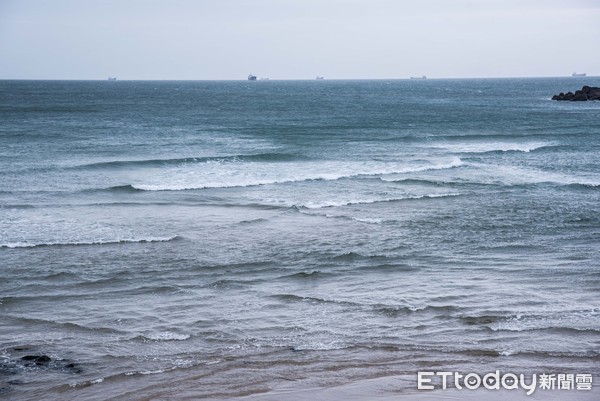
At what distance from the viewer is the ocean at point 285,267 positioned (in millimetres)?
13117

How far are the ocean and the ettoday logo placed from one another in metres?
0.31

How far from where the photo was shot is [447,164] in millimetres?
39062

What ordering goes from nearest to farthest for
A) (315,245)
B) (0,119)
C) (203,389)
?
(203,389), (315,245), (0,119)

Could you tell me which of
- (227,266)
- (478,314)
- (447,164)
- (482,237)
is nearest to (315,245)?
(227,266)

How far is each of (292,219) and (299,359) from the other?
42.6 feet

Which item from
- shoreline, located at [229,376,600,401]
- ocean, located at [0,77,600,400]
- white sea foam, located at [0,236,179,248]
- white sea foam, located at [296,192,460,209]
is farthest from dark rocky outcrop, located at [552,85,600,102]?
shoreline, located at [229,376,600,401]

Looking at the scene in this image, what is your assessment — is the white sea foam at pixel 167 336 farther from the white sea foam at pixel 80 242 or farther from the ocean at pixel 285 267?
the white sea foam at pixel 80 242

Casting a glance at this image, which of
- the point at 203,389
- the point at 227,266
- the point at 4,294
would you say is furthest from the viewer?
the point at 227,266

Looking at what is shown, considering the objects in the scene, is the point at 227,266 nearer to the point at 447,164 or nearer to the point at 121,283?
the point at 121,283

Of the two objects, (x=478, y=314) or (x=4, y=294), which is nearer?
(x=478, y=314)

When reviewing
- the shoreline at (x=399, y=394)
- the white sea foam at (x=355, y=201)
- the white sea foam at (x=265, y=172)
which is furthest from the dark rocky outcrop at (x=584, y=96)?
the shoreline at (x=399, y=394)

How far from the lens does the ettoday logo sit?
11688 mm

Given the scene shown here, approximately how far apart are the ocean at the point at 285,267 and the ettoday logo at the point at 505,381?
31cm

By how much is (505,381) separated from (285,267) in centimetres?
891
